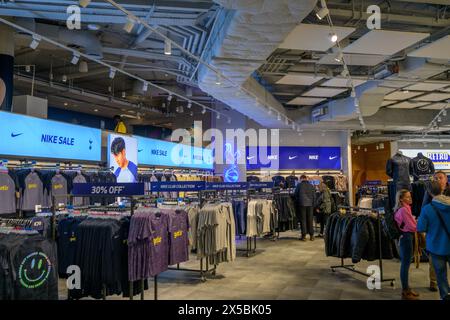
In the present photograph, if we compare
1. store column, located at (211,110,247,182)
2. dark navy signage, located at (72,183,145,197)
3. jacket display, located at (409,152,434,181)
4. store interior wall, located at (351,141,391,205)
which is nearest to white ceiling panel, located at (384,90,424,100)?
jacket display, located at (409,152,434,181)

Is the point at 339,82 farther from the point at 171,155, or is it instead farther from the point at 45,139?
the point at 45,139

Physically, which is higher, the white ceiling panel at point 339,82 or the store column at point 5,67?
the white ceiling panel at point 339,82

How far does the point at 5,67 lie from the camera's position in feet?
24.0

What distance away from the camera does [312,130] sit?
16.4m

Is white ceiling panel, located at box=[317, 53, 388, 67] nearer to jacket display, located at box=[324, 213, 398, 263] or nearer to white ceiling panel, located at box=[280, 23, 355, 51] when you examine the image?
white ceiling panel, located at box=[280, 23, 355, 51]

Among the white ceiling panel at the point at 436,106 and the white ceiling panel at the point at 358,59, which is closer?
the white ceiling panel at the point at 358,59

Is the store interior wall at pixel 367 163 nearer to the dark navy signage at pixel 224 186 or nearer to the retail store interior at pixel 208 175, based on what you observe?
the retail store interior at pixel 208 175

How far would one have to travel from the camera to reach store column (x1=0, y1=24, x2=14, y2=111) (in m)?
7.26

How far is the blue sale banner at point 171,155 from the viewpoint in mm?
11219

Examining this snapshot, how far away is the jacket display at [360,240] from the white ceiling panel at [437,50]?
3.83 meters

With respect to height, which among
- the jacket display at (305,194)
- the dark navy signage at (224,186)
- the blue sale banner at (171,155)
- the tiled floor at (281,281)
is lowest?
the tiled floor at (281,281)

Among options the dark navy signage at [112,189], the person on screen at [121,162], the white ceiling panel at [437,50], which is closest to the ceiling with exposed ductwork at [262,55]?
the white ceiling panel at [437,50]

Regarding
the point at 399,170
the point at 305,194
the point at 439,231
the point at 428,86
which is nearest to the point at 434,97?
the point at 428,86

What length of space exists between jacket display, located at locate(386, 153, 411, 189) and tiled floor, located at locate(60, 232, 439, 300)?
153cm
